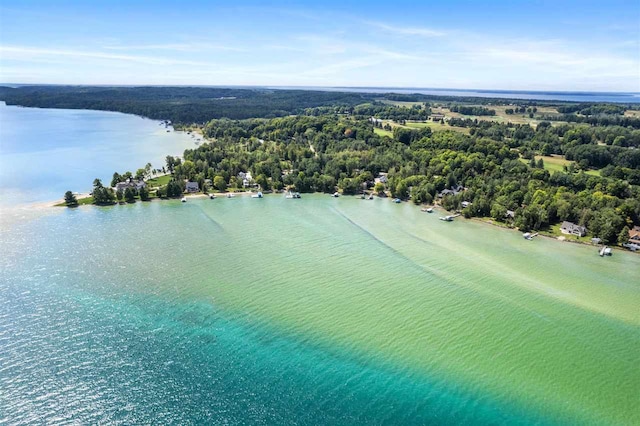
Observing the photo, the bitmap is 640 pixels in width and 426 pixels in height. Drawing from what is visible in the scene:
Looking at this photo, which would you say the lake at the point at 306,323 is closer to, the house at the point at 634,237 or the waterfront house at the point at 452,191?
the house at the point at 634,237

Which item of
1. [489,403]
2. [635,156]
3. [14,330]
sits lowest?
[489,403]

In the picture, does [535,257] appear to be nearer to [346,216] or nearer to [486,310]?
[486,310]

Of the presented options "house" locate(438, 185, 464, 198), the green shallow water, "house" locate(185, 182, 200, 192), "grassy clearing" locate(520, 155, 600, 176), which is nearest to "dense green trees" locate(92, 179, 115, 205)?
the green shallow water

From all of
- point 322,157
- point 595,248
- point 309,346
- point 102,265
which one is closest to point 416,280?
point 309,346

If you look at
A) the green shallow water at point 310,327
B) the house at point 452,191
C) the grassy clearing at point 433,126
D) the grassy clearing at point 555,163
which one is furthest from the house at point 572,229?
the grassy clearing at point 433,126

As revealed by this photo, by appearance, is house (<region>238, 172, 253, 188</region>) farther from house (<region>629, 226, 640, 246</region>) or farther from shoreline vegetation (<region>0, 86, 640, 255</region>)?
house (<region>629, 226, 640, 246</region>)
